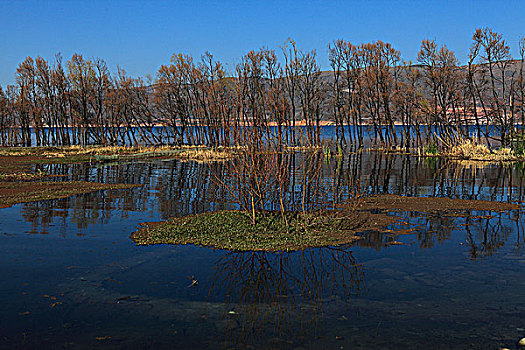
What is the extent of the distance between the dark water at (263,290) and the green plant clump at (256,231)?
17.7 inches

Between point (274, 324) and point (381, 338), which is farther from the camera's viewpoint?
point (274, 324)

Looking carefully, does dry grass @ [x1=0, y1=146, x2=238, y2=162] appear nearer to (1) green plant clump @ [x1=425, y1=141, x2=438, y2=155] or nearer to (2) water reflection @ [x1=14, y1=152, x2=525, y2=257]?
(2) water reflection @ [x1=14, y1=152, x2=525, y2=257]

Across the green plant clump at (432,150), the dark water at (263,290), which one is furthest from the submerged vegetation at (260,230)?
the green plant clump at (432,150)

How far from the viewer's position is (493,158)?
3697 cm

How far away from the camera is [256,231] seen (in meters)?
11.6

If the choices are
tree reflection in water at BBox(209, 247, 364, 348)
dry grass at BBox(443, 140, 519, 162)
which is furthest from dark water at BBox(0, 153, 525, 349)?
dry grass at BBox(443, 140, 519, 162)

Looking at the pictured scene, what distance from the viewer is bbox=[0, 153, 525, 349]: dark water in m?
6.08

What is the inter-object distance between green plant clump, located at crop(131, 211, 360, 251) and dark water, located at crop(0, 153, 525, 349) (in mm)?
450

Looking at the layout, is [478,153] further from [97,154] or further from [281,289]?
[281,289]

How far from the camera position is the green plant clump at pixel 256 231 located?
1076cm

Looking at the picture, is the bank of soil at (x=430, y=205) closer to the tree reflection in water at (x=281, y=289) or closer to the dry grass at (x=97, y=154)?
the tree reflection in water at (x=281, y=289)

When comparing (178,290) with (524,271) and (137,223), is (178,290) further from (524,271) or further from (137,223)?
(524,271)

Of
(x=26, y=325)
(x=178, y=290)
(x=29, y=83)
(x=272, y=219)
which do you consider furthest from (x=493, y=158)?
(x=29, y=83)

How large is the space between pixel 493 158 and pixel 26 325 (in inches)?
1512
